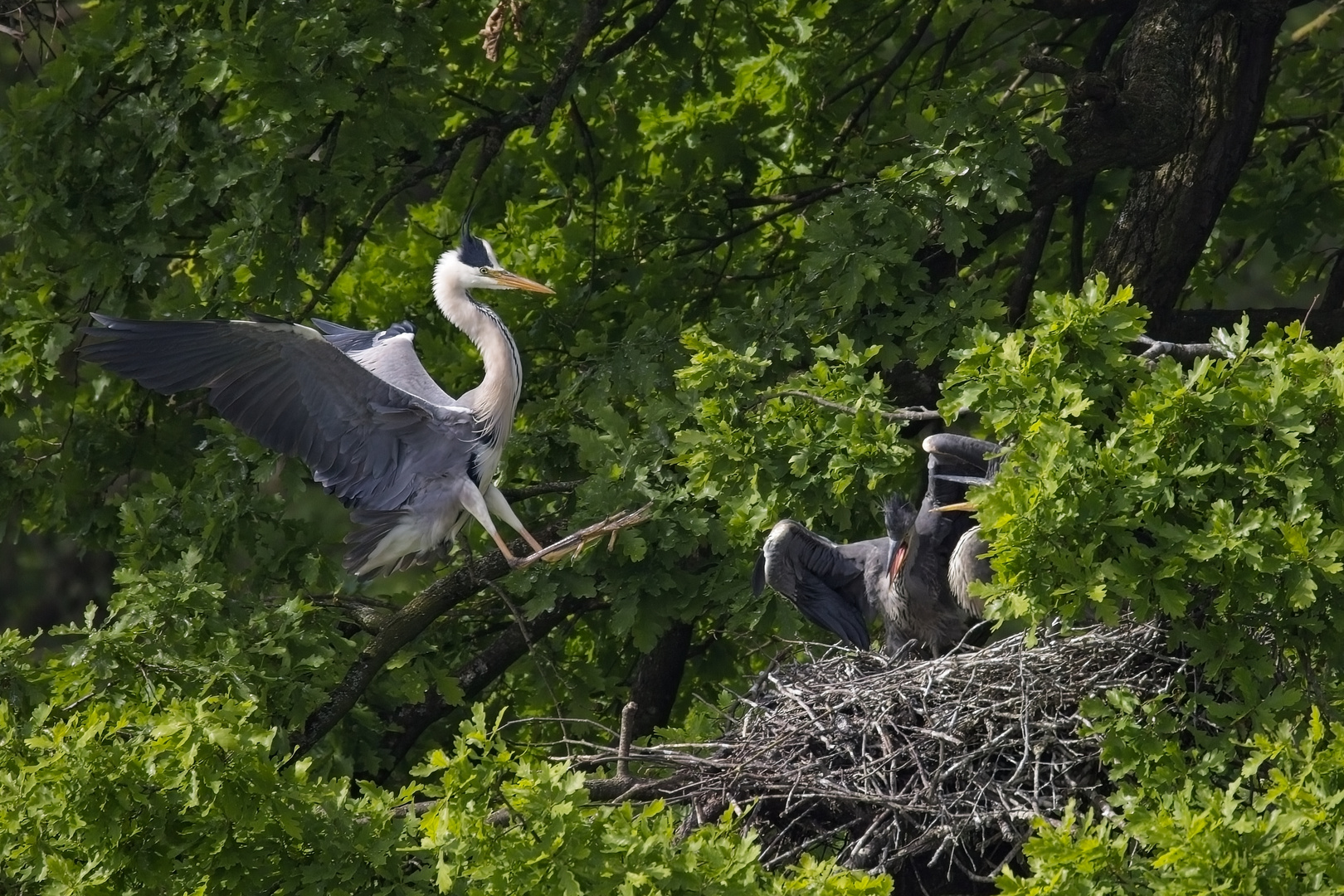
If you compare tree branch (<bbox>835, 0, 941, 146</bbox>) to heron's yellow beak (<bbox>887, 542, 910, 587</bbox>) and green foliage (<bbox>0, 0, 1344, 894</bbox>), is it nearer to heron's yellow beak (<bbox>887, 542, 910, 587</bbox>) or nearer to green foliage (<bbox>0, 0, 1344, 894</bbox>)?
green foliage (<bbox>0, 0, 1344, 894</bbox>)

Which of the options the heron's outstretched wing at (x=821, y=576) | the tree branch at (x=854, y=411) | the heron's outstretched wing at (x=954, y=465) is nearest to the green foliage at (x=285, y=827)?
the heron's outstretched wing at (x=821, y=576)

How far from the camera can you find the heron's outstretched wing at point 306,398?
A: 5.87 metres

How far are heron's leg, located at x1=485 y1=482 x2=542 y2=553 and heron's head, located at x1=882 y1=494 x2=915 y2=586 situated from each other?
1238 millimetres

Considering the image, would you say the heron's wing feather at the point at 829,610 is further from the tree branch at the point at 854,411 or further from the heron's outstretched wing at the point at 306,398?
the heron's outstretched wing at the point at 306,398

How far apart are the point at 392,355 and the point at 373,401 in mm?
661

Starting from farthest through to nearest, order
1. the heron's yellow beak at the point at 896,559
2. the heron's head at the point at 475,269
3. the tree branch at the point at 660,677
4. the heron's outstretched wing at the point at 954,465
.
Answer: the tree branch at the point at 660,677 < the heron's head at the point at 475,269 < the heron's yellow beak at the point at 896,559 < the heron's outstretched wing at the point at 954,465

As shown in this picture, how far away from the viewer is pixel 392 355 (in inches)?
270

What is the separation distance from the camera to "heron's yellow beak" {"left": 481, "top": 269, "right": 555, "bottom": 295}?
687 centimetres

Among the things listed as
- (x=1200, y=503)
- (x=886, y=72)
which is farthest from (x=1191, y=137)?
(x=1200, y=503)

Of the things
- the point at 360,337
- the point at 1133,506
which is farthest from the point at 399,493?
the point at 1133,506

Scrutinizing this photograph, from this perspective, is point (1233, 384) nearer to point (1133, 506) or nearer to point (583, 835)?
point (1133, 506)

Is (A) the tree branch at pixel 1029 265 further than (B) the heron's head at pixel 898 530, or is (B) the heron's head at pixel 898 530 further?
(A) the tree branch at pixel 1029 265

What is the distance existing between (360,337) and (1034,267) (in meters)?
2.67

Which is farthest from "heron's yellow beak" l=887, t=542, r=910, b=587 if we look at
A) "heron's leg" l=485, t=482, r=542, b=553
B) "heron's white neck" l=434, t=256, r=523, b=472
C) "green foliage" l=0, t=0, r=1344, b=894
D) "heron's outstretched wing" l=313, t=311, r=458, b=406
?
"heron's outstretched wing" l=313, t=311, r=458, b=406
